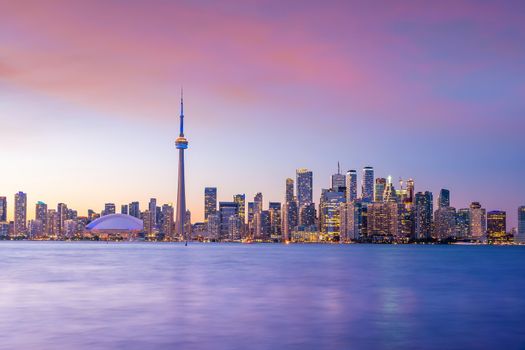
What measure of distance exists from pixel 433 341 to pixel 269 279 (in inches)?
1860

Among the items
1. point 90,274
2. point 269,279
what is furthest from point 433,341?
point 90,274

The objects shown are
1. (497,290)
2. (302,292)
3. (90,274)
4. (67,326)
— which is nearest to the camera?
(67,326)

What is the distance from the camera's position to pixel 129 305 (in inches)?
1918

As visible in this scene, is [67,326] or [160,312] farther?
[160,312]

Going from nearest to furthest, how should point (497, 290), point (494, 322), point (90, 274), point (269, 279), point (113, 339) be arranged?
point (113, 339) < point (494, 322) < point (497, 290) < point (269, 279) < point (90, 274)

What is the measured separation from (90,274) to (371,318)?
5239 cm

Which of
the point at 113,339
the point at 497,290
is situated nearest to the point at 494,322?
the point at 113,339

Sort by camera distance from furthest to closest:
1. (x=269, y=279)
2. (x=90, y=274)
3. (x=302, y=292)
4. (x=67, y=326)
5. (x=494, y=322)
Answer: (x=90, y=274)
(x=269, y=279)
(x=302, y=292)
(x=494, y=322)
(x=67, y=326)

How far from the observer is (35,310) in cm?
4503

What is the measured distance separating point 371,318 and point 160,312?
13962mm

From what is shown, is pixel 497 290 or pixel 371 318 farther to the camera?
pixel 497 290

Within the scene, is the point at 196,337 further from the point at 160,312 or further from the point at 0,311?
the point at 0,311

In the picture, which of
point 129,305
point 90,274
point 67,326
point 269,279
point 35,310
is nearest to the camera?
point 67,326

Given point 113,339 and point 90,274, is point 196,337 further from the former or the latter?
point 90,274
